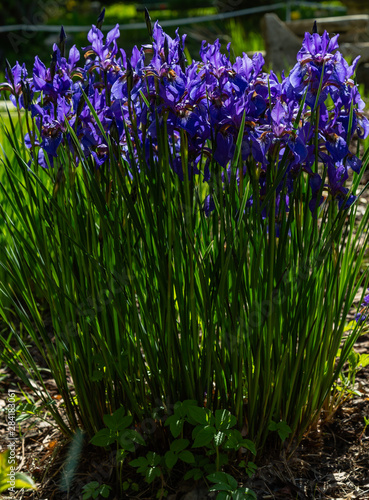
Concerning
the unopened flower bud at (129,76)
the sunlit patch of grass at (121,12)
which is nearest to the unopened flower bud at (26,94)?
the unopened flower bud at (129,76)

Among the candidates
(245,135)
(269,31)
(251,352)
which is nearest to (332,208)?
(245,135)

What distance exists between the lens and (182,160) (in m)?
1.08

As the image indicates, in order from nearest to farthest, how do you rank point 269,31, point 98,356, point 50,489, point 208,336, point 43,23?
point 208,336, point 98,356, point 50,489, point 269,31, point 43,23

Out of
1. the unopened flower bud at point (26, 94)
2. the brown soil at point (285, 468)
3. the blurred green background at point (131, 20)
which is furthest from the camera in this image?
the blurred green background at point (131, 20)

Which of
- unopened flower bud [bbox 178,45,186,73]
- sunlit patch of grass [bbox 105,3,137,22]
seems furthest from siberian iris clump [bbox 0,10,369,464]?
sunlit patch of grass [bbox 105,3,137,22]

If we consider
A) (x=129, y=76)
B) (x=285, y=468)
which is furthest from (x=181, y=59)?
(x=285, y=468)

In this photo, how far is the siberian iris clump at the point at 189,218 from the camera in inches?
43.3

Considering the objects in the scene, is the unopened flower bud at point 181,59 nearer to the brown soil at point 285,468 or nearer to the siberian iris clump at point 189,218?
the siberian iris clump at point 189,218

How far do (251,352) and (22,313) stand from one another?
0.57 meters

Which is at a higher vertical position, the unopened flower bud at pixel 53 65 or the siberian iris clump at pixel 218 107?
the unopened flower bud at pixel 53 65

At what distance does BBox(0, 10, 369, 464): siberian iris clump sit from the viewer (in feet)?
3.61

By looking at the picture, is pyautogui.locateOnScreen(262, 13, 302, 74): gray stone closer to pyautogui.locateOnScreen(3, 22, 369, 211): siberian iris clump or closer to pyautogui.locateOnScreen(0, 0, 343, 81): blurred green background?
pyautogui.locateOnScreen(0, 0, 343, 81): blurred green background

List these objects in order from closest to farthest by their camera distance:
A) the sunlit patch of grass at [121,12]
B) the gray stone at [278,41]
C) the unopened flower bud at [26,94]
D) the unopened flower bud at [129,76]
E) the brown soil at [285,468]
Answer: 1. the unopened flower bud at [129,76]
2. the unopened flower bud at [26,94]
3. the brown soil at [285,468]
4. the gray stone at [278,41]
5. the sunlit patch of grass at [121,12]

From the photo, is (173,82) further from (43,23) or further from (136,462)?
(43,23)
